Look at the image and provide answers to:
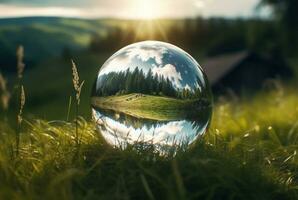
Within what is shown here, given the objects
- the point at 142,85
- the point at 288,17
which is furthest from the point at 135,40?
the point at 142,85

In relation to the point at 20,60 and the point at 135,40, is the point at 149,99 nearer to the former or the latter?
the point at 20,60

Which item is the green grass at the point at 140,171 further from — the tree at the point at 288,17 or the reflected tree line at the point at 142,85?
the tree at the point at 288,17

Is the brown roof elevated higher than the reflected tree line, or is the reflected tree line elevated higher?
the reflected tree line

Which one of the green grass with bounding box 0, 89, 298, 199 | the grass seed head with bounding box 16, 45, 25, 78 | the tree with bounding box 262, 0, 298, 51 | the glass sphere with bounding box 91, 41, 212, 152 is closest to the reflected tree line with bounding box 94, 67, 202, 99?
the glass sphere with bounding box 91, 41, 212, 152

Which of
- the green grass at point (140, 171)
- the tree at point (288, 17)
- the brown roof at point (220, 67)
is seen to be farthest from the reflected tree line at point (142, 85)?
the tree at point (288, 17)

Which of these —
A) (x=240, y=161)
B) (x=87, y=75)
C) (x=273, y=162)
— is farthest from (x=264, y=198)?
(x=87, y=75)

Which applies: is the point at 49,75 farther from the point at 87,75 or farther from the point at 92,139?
the point at 92,139

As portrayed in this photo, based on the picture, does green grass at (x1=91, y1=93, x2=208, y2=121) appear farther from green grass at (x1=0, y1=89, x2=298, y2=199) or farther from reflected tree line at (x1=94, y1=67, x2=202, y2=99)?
green grass at (x1=0, y1=89, x2=298, y2=199)
